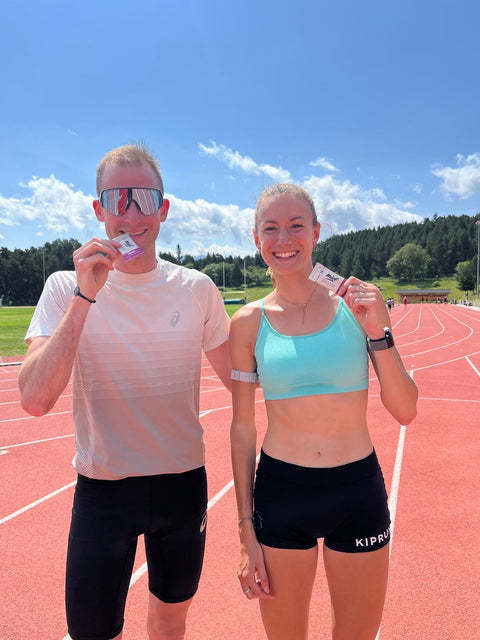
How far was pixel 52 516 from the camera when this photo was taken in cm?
434

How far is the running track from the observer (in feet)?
9.68

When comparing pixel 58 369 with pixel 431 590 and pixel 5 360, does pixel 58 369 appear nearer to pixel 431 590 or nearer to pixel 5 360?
pixel 431 590

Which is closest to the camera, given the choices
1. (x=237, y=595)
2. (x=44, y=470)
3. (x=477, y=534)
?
(x=237, y=595)

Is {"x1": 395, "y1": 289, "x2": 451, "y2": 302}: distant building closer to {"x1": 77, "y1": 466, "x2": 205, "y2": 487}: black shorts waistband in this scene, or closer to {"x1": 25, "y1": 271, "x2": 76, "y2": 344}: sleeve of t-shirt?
{"x1": 77, "y1": 466, "x2": 205, "y2": 487}: black shorts waistband

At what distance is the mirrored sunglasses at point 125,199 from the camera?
1.99 m

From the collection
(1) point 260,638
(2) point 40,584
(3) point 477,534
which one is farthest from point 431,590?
(2) point 40,584

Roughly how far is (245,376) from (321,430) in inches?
15.8

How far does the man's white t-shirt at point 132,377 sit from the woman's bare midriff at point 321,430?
0.48 m

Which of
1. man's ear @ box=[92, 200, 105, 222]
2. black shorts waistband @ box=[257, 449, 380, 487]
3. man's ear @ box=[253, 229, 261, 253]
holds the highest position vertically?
man's ear @ box=[92, 200, 105, 222]

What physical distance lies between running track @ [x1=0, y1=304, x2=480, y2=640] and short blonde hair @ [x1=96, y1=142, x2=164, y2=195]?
282cm

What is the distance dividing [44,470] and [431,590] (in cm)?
441

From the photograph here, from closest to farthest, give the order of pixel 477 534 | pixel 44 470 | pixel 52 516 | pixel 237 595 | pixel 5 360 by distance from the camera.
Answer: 1. pixel 237 595
2. pixel 477 534
3. pixel 52 516
4. pixel 44 470
5. pixel 5 360

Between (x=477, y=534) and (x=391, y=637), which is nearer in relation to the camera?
(x=391, y=637)

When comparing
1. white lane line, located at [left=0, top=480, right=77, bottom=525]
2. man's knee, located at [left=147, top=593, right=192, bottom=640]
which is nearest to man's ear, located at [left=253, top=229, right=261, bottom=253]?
man's knee, located at [left=147, top=593, right=192, bottom=640]
